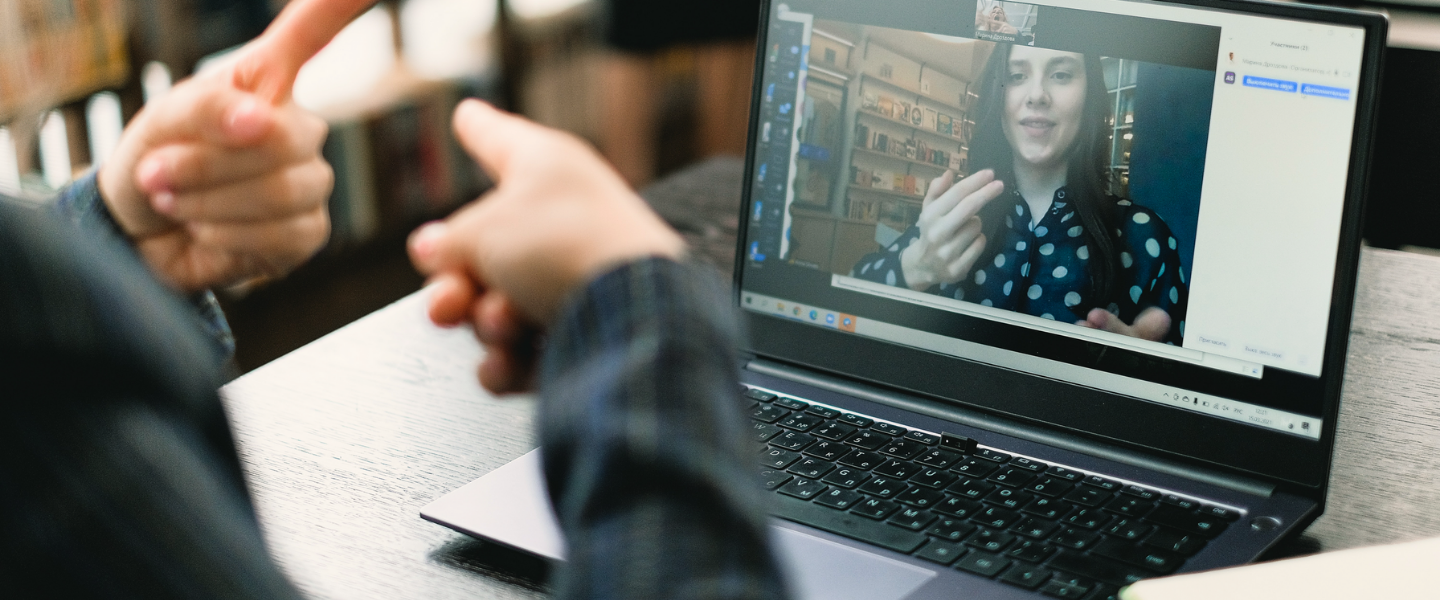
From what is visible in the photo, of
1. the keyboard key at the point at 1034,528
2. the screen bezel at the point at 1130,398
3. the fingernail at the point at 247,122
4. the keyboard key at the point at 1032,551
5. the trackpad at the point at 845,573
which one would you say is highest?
the fingernail at the point at 247,122

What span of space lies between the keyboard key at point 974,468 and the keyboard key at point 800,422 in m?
0.11

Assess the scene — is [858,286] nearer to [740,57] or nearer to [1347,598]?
[1347,598]

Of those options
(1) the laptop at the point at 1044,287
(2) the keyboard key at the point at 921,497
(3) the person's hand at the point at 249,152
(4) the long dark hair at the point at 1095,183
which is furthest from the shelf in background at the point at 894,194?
(3) the person's hand at the point at 249,152

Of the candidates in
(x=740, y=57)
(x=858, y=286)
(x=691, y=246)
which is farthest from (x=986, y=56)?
(x=740, y=57)

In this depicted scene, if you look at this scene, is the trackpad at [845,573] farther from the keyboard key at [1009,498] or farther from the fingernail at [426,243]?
the fingernail at [426,243]

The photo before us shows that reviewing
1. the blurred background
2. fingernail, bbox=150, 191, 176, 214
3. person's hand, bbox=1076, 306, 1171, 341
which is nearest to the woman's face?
person's hand, bbox=1076, 306, 1171, 341

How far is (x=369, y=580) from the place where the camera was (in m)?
0.68

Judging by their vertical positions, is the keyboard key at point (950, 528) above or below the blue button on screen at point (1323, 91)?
below

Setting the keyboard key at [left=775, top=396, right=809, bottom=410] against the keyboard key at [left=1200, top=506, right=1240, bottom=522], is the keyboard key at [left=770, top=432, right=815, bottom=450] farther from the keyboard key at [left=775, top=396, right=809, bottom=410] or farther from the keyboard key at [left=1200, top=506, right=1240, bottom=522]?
the keyboard key at [left=1200, top=506, right=1240, bottom=522]

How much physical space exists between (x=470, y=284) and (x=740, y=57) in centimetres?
314

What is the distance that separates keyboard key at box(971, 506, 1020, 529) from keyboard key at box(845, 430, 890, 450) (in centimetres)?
10

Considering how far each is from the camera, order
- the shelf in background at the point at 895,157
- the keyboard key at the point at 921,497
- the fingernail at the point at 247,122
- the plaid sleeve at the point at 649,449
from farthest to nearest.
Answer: the shelf in background at the point at 895,157 → the keyboard key at the point at 921,497 → the fingernail at the point at 247,122 → the plaid sleeve at the point at 649,449

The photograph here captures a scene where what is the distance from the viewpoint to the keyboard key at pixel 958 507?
0.70m

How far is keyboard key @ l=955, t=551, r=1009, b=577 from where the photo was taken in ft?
2.12
